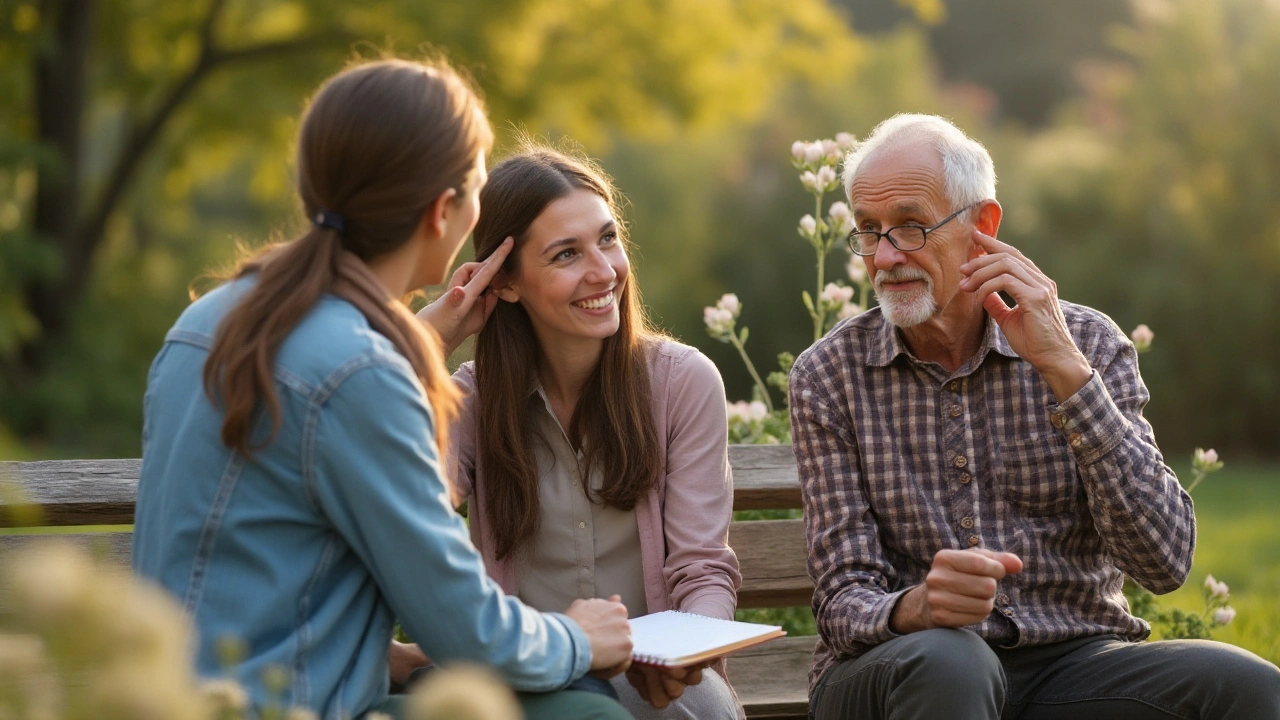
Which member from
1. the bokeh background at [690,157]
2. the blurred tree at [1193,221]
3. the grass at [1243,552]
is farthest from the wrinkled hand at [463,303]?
the blurred tree at [1193,221]

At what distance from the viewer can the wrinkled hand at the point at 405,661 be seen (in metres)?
2.47

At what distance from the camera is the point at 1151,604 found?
3703mm

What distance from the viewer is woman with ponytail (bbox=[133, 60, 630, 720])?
1.83m

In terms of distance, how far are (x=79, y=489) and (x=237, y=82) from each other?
1046cm

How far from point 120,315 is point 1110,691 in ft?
39.7

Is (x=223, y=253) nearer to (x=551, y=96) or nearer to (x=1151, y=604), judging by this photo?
(x=551, y=96)

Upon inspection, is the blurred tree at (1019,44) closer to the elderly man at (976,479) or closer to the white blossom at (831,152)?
the white blossom at (831,152)

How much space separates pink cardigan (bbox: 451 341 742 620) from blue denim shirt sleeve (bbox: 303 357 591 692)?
93 cm

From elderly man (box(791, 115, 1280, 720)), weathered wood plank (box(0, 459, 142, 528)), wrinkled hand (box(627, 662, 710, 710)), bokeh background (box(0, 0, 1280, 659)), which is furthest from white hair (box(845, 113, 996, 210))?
bokeh background (box(0, 0, 1280, 659))

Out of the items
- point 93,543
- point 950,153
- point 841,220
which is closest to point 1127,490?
point 950,153

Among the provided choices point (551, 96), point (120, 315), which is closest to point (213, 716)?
Result: point (551, 96)

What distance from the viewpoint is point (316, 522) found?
188cm

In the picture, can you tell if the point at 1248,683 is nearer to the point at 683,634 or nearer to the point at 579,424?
the point at 683,634

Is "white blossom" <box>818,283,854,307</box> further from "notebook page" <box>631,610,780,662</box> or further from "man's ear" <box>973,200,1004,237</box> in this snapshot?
"notebook page" <box>631,610,780,662</box>
